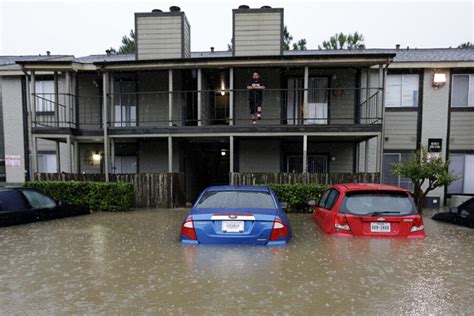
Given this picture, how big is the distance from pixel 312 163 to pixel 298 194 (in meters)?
3.94

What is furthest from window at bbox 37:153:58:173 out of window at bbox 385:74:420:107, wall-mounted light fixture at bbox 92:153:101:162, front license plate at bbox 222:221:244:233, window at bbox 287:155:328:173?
window at bbox 385:74:420:107

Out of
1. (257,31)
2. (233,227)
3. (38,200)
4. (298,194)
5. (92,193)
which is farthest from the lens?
(257,31)

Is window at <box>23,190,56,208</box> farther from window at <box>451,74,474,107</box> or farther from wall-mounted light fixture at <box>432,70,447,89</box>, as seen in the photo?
window at <box>451,74,474,107</box>

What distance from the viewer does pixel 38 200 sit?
7.68 metres

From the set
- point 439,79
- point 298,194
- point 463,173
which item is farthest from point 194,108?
point 463,173

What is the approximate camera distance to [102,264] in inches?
175

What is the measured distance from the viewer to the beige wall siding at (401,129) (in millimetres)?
12320

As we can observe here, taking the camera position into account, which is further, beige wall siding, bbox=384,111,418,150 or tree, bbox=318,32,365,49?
tree, bbox=318,32,365,49

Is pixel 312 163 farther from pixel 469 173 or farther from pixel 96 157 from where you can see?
pixel 96 157

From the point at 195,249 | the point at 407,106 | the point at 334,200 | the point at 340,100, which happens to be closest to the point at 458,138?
the point at 407,106

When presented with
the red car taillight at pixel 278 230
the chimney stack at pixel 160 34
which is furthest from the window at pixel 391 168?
the chimney stack at pixel 160 34

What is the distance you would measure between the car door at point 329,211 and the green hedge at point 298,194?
9.23 feet

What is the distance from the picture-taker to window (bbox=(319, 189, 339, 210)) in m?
5.61

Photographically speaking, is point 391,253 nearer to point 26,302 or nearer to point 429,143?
point 26,302
